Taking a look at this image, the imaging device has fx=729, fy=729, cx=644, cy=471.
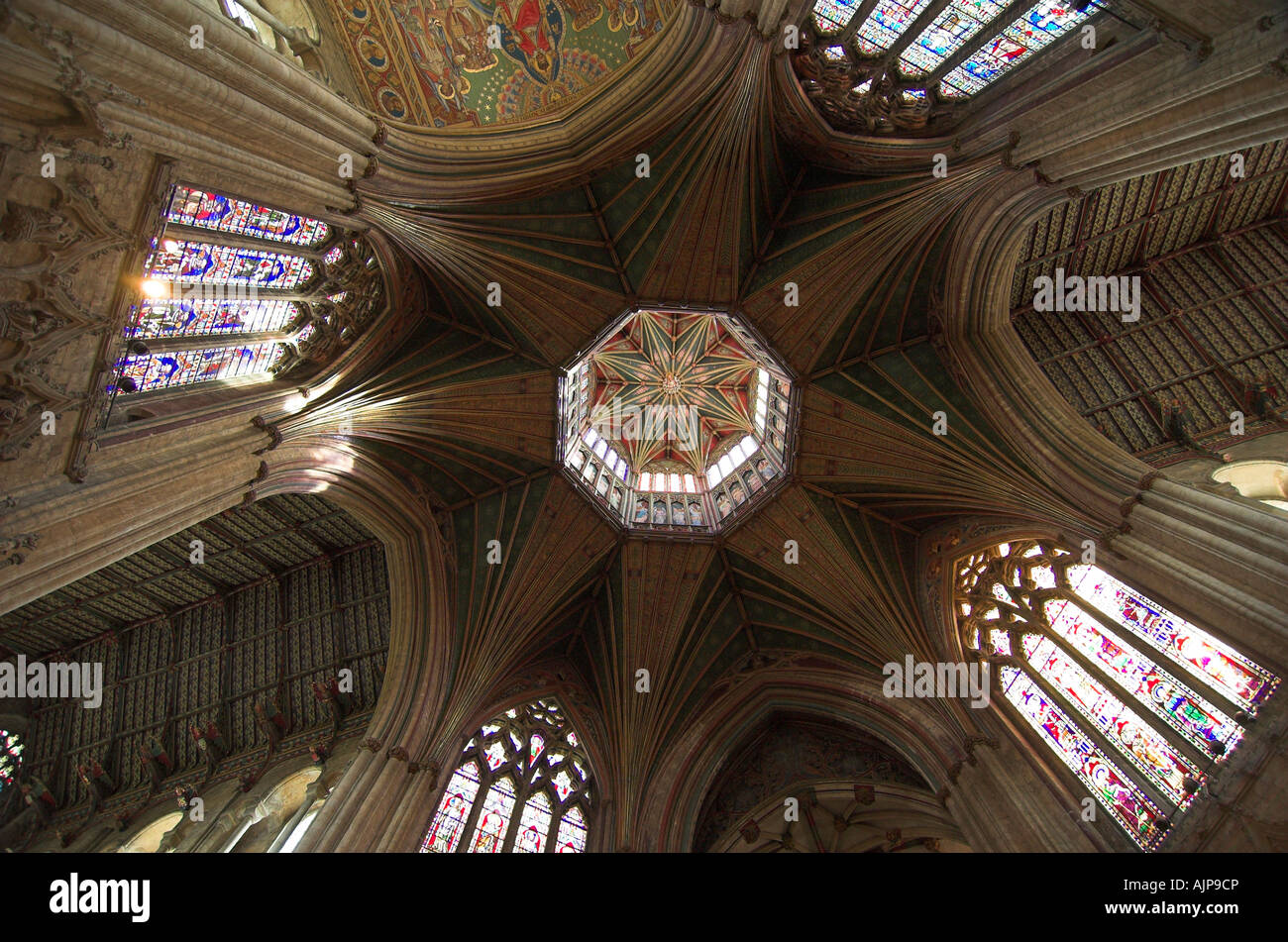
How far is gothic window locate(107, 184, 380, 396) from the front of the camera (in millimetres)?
8375

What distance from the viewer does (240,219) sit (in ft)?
30.6

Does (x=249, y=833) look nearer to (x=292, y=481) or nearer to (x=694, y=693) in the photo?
(x=292, y=481)

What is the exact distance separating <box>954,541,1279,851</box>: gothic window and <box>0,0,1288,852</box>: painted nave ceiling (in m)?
0.07

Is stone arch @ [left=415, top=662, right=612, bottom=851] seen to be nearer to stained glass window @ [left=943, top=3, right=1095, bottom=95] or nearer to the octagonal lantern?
the octagonal lantern

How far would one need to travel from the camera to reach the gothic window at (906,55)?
1070cm

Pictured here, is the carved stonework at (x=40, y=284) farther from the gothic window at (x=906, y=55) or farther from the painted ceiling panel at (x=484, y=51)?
the gothic window at (x=906, y=55)

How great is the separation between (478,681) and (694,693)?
15.5ft

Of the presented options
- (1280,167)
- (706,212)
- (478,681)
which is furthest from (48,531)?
(1280,167)

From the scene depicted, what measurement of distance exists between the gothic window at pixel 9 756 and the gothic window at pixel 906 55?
1902 centimetres

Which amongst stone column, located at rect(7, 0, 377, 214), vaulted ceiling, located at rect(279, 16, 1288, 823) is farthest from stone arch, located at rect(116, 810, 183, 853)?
stone column, located at rect(7, 0, 377, 214)

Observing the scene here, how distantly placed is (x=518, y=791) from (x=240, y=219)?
10.5m

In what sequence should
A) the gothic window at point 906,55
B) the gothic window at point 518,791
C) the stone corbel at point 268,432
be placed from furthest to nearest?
the gothic window at point 518,791 → the gothic window at point 906,55 → the stone corbel at point 268,432

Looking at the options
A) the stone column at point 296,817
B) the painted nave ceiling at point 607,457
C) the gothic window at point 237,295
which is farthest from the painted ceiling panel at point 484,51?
the stone column at point 296,817

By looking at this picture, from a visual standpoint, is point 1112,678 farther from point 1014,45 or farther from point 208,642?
point 208,642
